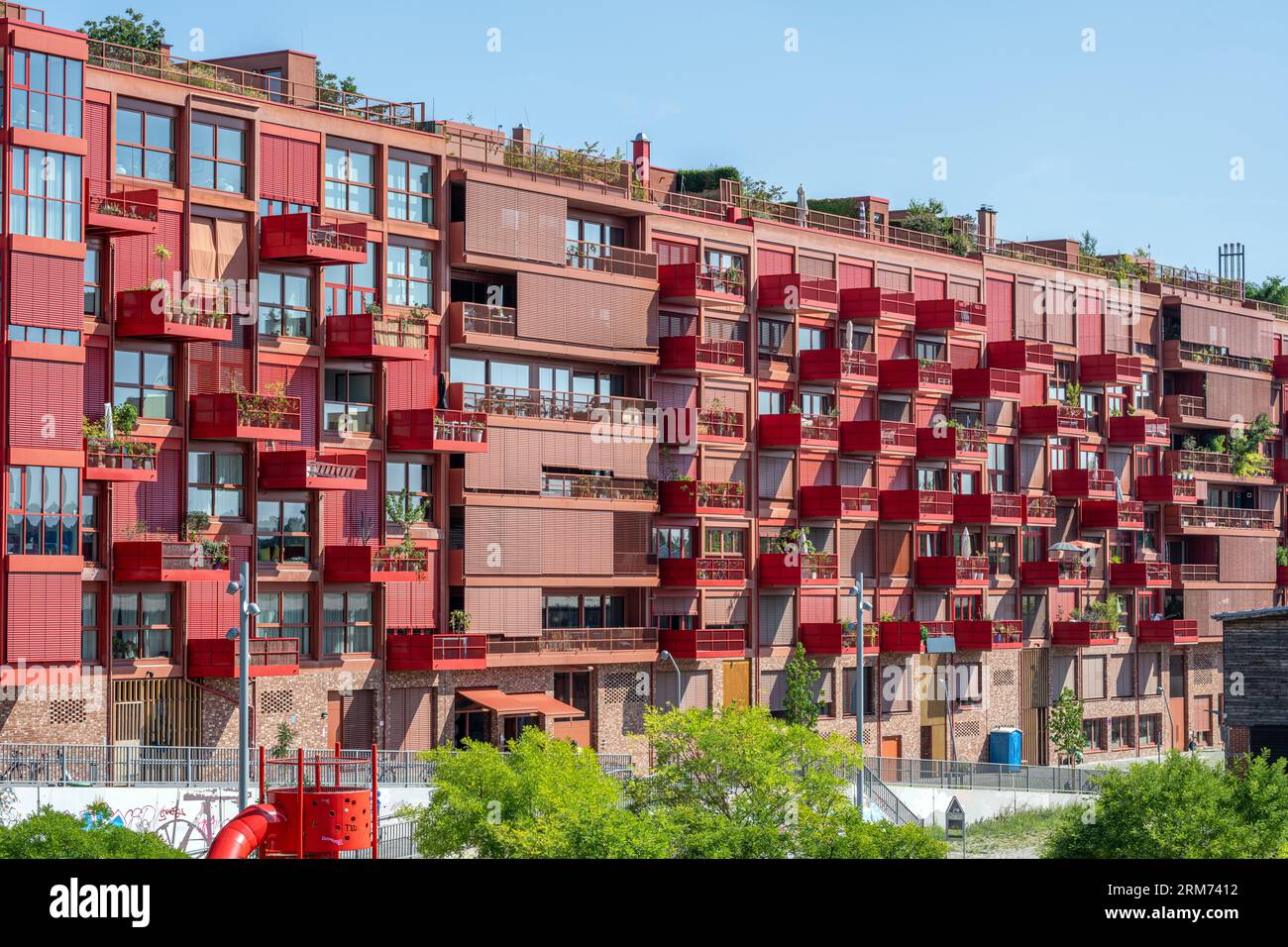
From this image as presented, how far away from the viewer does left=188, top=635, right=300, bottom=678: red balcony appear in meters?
54.2

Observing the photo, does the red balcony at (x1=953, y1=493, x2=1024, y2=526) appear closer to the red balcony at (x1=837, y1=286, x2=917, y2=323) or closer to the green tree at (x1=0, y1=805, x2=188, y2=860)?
the red balcony at (x1=837, y1=286, x2=917, y2=323)

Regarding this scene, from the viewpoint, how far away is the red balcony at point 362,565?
5866cm

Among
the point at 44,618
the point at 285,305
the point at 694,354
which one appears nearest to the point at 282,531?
the point at 285,305

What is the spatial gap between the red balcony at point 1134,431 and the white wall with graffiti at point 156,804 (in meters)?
55.1

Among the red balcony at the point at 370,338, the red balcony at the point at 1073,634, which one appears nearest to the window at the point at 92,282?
the red balcony at the point at 370,338

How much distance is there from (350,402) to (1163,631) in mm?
49672

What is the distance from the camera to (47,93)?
50.6 m

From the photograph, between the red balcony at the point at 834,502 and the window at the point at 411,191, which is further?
the red balcony at the point at 834,502

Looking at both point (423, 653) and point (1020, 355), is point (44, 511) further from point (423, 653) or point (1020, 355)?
point (1020, 355)

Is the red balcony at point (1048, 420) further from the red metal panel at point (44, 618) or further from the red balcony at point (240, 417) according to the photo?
the red metal panel at point (44, 618)

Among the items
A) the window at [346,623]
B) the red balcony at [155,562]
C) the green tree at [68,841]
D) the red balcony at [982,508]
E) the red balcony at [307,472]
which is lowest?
the green tree at [68,841]

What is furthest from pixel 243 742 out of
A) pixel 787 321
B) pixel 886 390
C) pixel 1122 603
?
pixel 1122 603

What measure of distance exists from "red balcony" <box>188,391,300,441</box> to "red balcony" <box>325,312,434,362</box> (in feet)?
11.5
